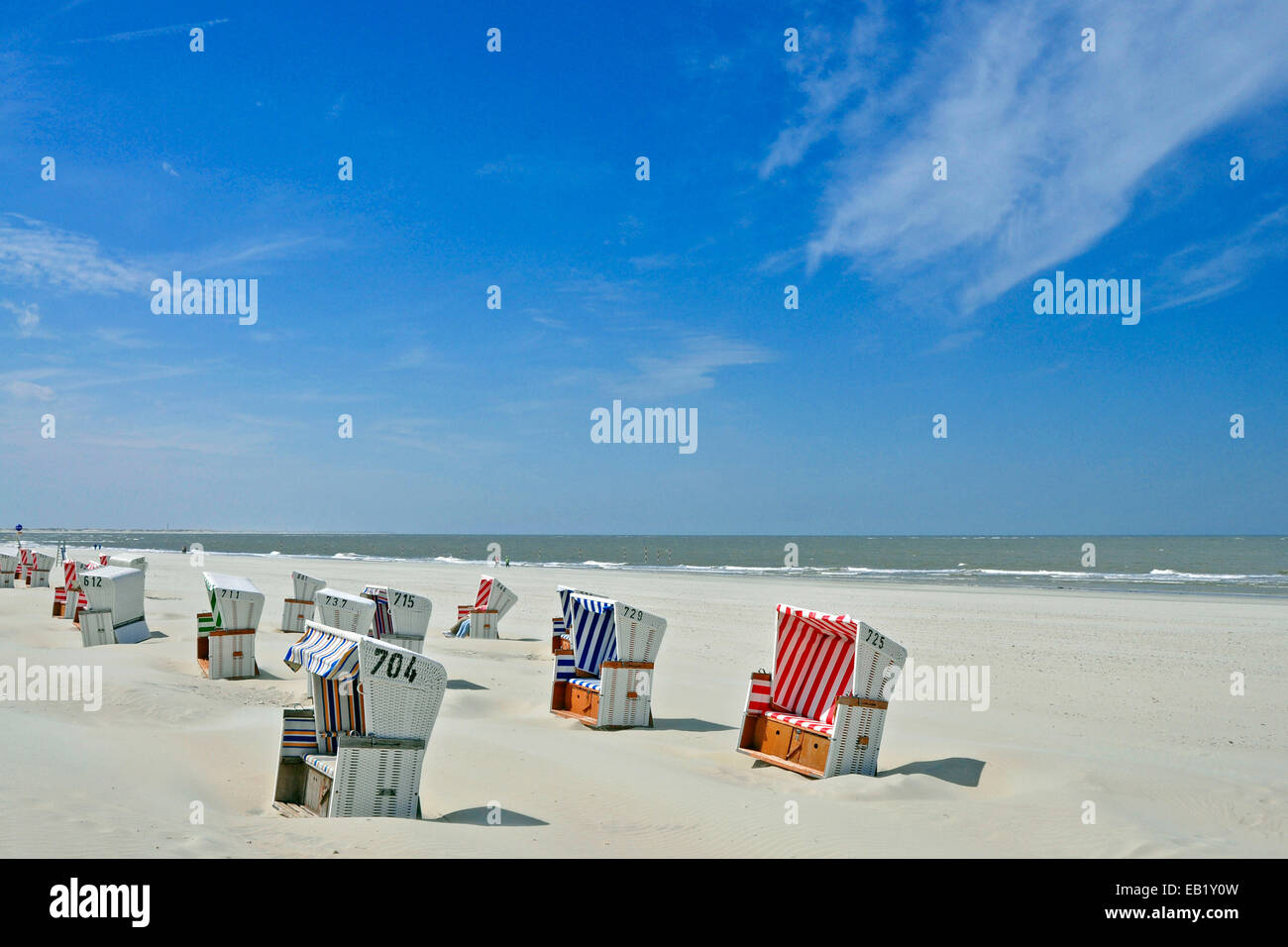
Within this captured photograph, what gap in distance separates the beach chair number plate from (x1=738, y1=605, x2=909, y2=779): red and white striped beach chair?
170 inches

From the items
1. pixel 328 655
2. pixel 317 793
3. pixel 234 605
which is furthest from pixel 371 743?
pixel 234 605

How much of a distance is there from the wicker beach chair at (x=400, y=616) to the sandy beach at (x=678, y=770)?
0.98 m

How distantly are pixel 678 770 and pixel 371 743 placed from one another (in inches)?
145

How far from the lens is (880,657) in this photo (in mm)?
8820

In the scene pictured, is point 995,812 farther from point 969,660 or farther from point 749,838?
point 969,660

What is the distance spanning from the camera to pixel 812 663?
32.1ft

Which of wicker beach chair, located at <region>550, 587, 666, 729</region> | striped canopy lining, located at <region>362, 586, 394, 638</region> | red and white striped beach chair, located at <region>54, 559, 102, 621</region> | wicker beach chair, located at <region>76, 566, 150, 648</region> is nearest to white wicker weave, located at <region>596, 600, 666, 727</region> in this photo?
wicker beach chair, located at <region>550, 587, 666, 729</region>

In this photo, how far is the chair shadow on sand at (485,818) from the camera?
663cm

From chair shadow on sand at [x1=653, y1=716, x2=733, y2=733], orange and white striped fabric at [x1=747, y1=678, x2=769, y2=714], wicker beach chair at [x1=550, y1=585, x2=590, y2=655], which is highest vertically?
wicker beach chair at [x1=550, y1=585, x2=590, y2=655]

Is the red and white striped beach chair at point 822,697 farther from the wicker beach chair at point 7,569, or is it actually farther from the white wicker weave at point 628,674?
the wicker beach chair at point 7,569

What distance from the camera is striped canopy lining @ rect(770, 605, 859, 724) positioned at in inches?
370

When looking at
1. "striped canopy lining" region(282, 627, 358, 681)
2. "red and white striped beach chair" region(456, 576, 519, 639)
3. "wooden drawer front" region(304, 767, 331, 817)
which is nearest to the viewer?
"wooden drawer front" region(304, 767, 331, 817)

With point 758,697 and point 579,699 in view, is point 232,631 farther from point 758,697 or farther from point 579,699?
point 758,697

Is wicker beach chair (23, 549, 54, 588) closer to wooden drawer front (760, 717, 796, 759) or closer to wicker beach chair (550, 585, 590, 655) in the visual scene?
wicker beach chair (550, 585, 590, 655)
